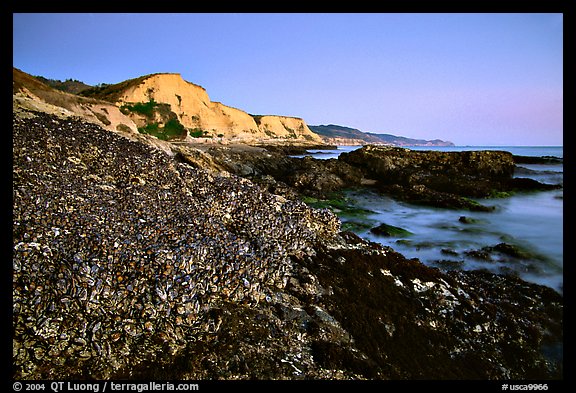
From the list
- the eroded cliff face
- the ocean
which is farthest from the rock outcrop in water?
the eroded cliff face

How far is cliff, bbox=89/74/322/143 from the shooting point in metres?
54.0

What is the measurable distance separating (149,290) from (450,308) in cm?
612

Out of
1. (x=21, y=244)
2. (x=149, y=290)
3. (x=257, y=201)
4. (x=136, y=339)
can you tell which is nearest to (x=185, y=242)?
(x=149, y=290)

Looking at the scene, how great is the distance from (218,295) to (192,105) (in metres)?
65.5

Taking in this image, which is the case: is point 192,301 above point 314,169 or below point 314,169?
below

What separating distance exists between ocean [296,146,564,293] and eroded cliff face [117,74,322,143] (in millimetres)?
47710

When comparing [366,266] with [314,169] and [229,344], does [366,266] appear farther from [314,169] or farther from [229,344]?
[314,169]

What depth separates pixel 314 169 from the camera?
89.9 feet

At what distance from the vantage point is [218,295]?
18.1ft

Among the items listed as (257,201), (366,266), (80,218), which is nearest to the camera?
(80,218)

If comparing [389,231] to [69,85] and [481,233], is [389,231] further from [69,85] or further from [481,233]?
[69,85]

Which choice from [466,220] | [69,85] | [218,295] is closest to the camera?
[218,295]

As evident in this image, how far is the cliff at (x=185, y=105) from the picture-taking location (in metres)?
54.0

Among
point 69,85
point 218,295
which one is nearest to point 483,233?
point 218,295
